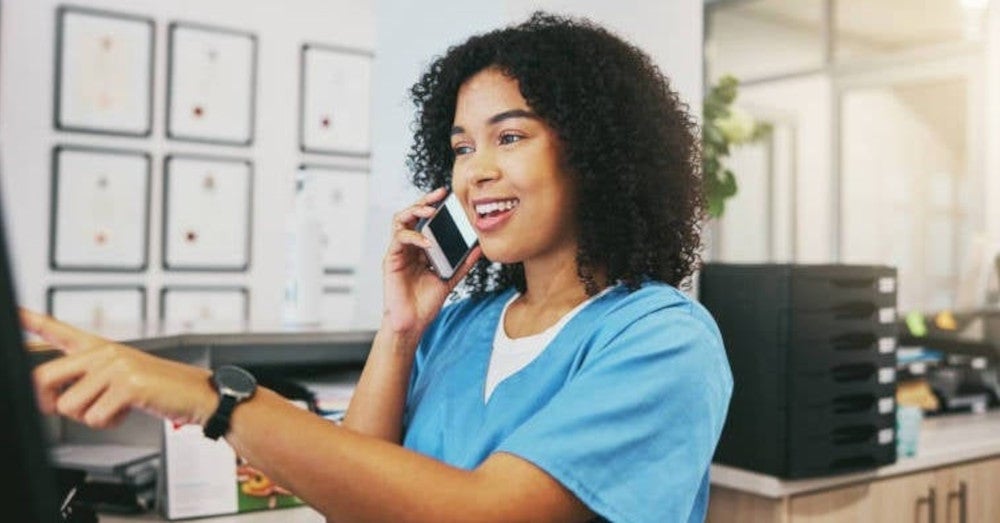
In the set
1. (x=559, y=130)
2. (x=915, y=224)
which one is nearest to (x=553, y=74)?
(x=559, y=130)

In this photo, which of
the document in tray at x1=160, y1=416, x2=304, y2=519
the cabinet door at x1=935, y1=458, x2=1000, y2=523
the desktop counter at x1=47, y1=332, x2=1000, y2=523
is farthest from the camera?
the cabinet door at x1=935, y1=458, x2=1000, y2=523

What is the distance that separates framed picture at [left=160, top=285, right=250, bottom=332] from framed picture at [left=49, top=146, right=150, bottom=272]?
169mm

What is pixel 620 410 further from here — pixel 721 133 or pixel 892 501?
pixel 721 133

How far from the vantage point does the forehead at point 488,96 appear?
3.77 feet

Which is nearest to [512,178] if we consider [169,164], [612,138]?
[612,138]

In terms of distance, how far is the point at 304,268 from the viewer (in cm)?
201

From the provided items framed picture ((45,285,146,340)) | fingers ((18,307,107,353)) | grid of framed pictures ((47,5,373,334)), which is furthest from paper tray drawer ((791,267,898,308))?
framed picture ((45,285,146,340))

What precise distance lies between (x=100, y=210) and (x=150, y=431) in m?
1.77

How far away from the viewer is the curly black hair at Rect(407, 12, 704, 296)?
3.72 ft

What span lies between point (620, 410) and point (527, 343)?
0.84ft

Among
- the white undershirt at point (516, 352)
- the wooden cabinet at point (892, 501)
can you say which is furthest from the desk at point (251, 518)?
the wooden cabinet at point (892, 501)

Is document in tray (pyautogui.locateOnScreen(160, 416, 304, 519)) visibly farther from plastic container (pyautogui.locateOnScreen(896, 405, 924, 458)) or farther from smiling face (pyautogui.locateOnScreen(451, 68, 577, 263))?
plastic container (pyautogui.locateOnScreen(896, 405, 924, 458))

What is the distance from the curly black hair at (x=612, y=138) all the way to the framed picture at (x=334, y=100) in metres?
2.54

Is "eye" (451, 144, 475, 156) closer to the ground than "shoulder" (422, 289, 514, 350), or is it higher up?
higher up
